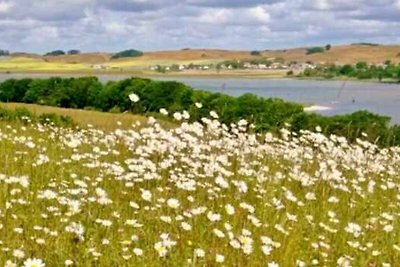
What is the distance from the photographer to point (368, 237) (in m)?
6.25

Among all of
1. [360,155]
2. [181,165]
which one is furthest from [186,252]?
[360,155]

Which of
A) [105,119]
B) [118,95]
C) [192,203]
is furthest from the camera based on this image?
[118,95]

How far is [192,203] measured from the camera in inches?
241

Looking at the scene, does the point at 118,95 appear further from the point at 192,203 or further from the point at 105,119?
the point at 192,203

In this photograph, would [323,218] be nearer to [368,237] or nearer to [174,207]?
[368,237]

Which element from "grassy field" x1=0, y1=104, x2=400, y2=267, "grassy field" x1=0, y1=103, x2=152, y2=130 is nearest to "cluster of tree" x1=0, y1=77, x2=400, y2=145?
"grassy field" x1=0, y1=103, x2=152, y2=130

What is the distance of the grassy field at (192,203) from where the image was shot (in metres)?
4.75

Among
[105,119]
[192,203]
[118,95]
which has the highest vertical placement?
[192,203]

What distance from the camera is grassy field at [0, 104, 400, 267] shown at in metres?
4.75

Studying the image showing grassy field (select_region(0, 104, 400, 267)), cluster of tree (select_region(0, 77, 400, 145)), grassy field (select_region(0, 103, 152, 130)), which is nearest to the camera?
grassy field (select_region(0, 104, 400, 267))

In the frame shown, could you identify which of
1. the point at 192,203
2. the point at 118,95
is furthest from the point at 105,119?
the point at 118,95

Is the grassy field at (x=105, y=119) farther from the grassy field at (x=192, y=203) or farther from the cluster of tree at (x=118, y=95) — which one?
the cluster of tree at (x=118, y=95)

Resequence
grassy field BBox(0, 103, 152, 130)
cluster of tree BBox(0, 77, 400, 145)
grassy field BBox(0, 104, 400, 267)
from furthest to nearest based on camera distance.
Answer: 1. cluster of tree BBox(0, 77, 400, 145)
2. grassy field BBox(0, 103, 152, 130)
3. grassy field BBox(0, 104, 400, 267)

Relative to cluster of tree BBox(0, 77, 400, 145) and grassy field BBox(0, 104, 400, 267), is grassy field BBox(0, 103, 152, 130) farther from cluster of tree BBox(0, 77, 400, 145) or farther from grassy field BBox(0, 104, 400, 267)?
cluster of tree BBox(0, 77, 400, 145)
